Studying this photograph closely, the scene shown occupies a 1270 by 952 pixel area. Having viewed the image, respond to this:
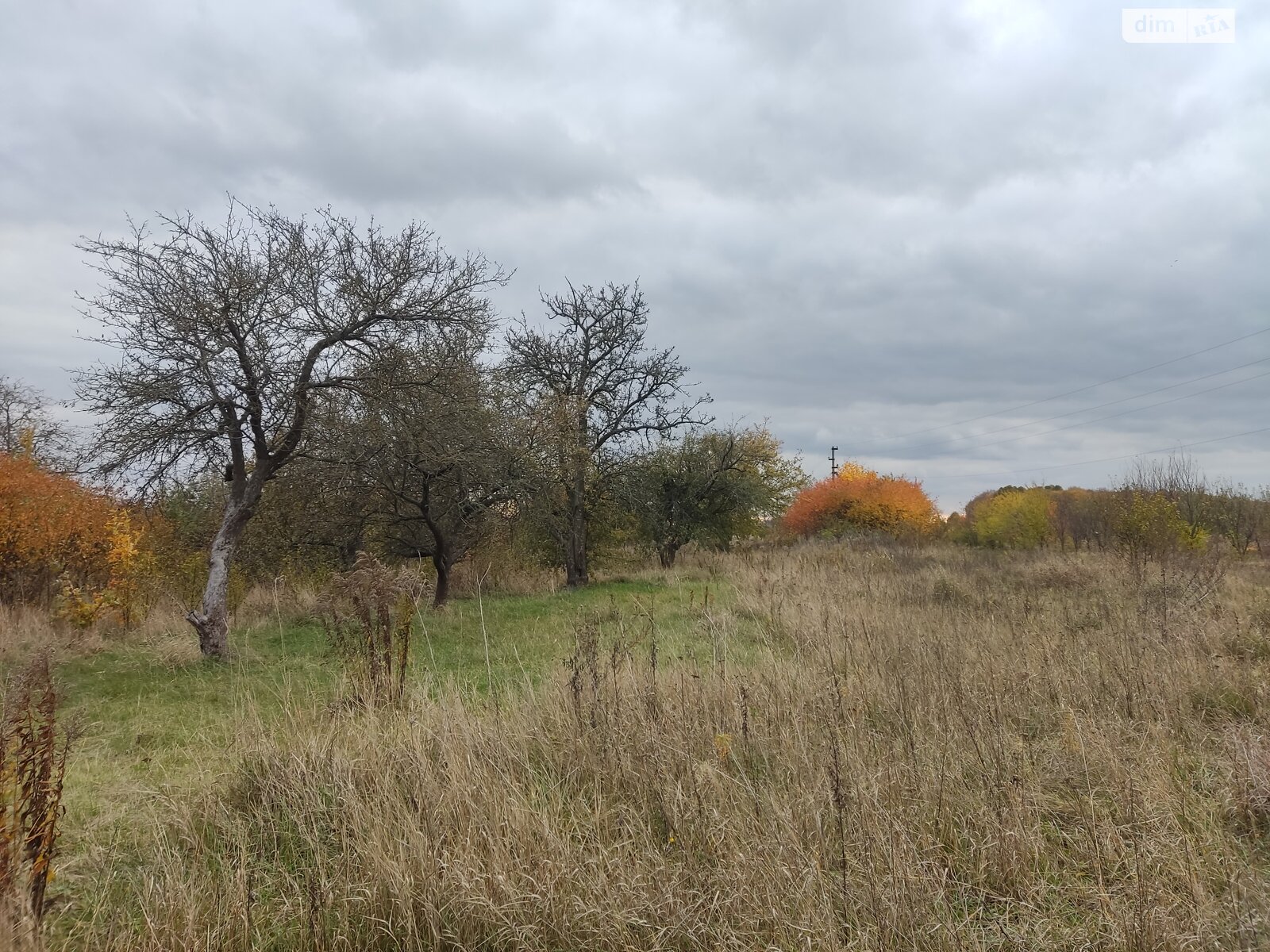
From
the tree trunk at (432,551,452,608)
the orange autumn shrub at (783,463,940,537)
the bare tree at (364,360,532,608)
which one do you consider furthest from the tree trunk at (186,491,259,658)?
the orange autumn shrub at (783,463,940,537)

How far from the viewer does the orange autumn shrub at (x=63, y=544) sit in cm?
1139

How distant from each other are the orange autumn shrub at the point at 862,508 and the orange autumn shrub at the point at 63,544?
108 ft

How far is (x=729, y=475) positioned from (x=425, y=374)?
56.2 feet

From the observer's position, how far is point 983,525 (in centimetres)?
3712

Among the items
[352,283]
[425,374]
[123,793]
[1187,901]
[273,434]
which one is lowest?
[123,793]

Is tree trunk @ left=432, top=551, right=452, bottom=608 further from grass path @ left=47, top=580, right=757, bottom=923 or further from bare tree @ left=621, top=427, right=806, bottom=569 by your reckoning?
bare tree @ left=621, top=427, right=806, bottom=569

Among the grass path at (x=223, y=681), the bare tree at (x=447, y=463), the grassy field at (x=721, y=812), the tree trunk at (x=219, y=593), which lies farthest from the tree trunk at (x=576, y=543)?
the grassy field at (x=721, y=812)

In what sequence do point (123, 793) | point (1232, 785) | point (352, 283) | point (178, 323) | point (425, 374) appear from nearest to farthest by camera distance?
point (1232, 785), point (123, 793), point (178, 323), point (352, 283), point (425, 374)

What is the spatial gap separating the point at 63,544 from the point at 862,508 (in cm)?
3730

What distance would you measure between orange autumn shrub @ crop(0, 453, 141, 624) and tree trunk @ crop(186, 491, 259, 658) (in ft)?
11.3

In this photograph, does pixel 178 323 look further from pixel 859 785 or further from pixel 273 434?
pixel 859 785

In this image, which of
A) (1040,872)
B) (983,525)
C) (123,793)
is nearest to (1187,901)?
(1040,872)

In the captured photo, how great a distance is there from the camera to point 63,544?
12.3 metres

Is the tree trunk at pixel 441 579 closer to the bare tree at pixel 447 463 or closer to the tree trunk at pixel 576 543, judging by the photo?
the bare tree at pixel 447 463
